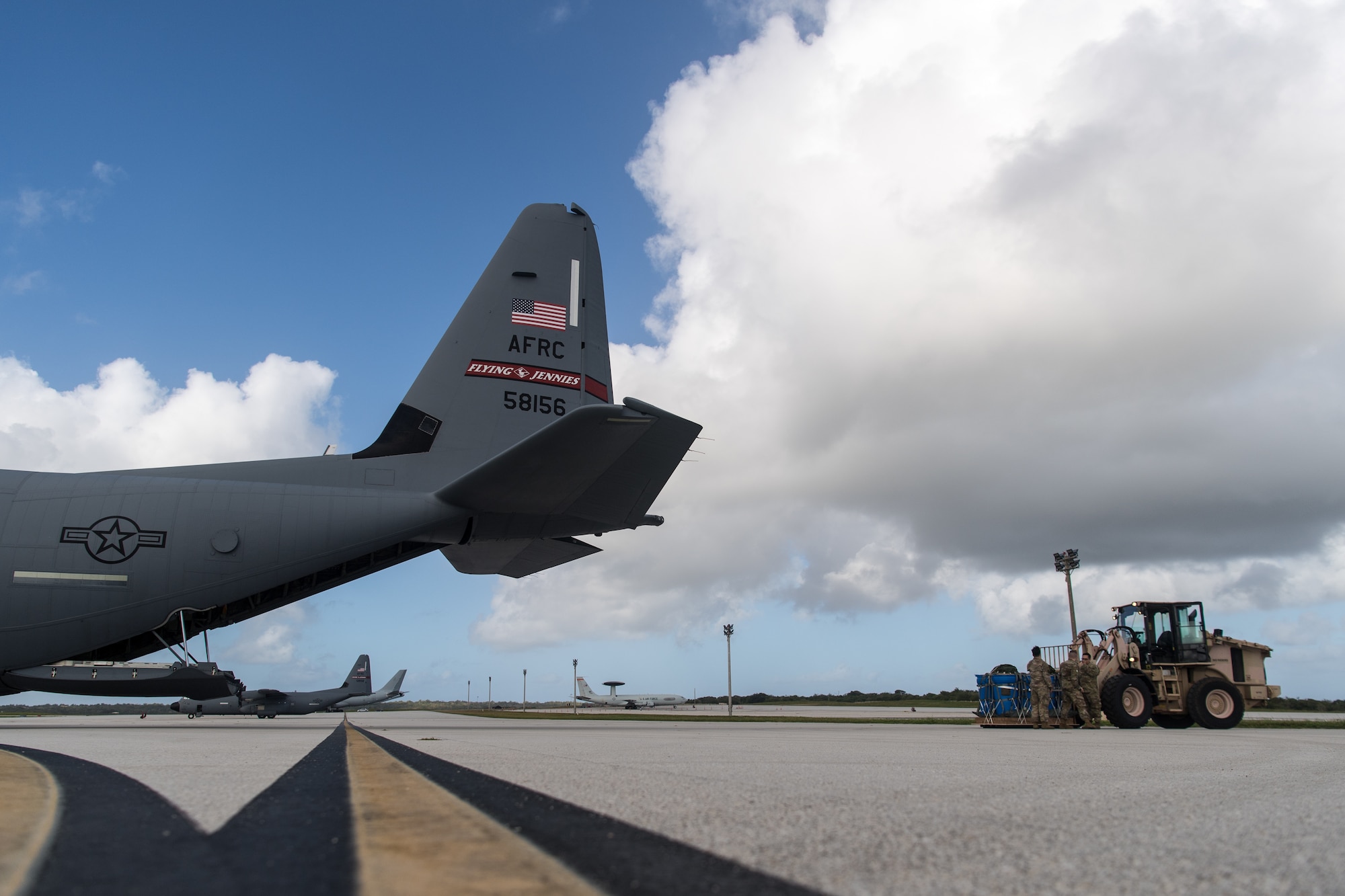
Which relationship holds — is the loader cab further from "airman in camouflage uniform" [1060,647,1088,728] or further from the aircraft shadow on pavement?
the aircraft shadow on pavement

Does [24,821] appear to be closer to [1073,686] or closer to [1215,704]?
[1073,686]

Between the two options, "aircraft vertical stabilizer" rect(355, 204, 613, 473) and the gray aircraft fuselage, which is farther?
the gray aircraft fuselage

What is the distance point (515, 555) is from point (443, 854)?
1442 centimetres

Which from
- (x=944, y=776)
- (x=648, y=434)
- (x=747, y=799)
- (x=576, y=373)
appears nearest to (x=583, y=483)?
(x=648, y=434)

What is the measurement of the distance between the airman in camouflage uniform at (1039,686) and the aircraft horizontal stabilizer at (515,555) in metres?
9.02

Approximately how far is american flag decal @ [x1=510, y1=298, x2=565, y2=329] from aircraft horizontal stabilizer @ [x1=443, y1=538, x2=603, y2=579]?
4.33 m

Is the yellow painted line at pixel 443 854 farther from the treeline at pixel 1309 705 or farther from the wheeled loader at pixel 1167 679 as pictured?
the treeline at pixel 1309 705

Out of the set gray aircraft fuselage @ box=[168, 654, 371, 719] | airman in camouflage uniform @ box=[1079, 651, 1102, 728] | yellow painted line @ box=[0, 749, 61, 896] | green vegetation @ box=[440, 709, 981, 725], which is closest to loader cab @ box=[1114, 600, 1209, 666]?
airman in camouflage uniform @ box=[1079, 651, 1102, 728]

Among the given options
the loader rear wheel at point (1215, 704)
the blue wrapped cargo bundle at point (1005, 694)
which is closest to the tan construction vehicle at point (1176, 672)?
the loader rear wheel at point (1215, 704)

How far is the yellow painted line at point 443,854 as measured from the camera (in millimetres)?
1612

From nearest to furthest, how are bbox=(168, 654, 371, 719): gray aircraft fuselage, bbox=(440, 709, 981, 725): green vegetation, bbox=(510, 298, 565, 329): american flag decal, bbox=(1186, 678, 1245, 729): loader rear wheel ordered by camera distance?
bbox=(510, 298, 565, 329): american flag decal < bbox=(1186, 678, 1245, 729): loader rear wheel < bbox=(440, 709, 981, 725): green vegetation < bbox=(168, 654, 371, 719): gray aircraft fuselage

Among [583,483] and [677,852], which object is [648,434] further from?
[677,852]

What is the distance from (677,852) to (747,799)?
4.34 feet

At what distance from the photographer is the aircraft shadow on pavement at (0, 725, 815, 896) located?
1703 mm
